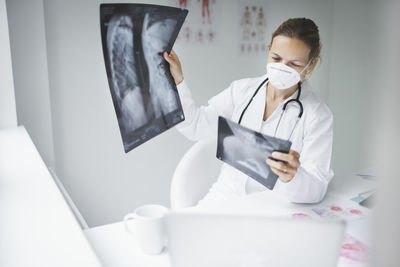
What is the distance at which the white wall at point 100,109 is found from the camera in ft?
3.46

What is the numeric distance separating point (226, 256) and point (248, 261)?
0.02 m

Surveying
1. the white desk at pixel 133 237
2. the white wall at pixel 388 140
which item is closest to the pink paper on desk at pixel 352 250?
the white desk at pixel 133 237

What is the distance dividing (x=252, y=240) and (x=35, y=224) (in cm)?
30

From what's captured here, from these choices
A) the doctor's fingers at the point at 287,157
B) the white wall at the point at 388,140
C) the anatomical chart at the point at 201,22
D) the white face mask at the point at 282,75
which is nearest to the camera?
the white wall at the point at 388,140

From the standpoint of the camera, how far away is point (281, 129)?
3.03 ft

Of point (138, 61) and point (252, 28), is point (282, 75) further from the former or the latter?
point (252, 28)

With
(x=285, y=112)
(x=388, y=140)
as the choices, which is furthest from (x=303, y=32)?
(x=388, y=140)

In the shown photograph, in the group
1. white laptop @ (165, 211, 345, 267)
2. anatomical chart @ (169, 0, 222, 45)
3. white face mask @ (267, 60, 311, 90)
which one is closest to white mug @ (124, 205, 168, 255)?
white laptop @ (165, 211, 345, 267)

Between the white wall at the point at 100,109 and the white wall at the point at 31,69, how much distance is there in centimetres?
3

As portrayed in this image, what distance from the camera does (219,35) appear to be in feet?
4.02

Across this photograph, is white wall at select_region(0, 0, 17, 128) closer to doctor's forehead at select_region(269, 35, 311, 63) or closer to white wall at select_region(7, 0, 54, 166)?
white wall at select_region(7, 0, 54, 166)

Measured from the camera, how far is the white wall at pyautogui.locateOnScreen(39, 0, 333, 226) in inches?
41.5

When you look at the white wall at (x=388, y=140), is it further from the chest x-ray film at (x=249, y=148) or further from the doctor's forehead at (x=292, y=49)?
the doctor's forehead at (x=292, y=49)

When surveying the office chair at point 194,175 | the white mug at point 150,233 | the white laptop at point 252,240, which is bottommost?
the office chair at point 194,175
